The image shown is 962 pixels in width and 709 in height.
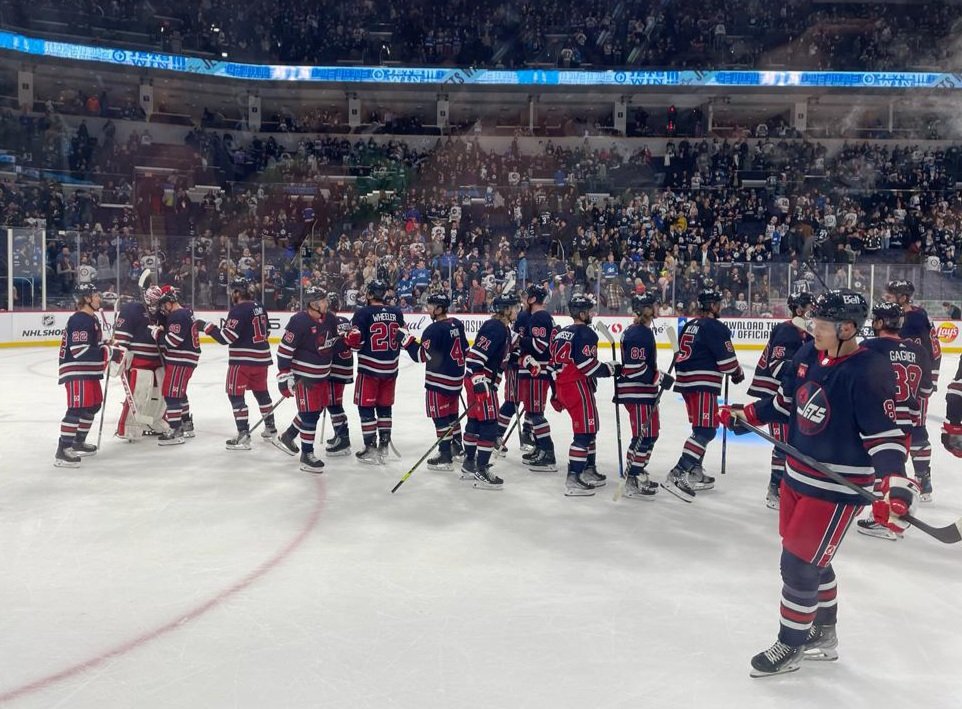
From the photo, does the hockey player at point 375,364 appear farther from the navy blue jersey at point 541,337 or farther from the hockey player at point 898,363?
the hockey player at point 898,363

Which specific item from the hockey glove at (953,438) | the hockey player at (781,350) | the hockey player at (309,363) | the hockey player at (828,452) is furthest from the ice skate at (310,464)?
the hockey glove at (953,438)

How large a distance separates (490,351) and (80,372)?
3.25 meters

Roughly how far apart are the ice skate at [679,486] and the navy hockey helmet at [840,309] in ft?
9.55

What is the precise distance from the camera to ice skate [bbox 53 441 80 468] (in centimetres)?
658

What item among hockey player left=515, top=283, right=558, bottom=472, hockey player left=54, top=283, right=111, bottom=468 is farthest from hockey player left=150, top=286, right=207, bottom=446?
hockey player left=515, top=283, right=558, bottom=472

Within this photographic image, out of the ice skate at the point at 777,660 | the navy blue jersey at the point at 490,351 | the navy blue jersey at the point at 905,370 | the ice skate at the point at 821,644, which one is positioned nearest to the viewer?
the ice skate at the point at 777,660

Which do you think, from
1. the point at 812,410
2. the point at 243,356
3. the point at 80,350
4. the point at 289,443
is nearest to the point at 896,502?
the point at 812,410

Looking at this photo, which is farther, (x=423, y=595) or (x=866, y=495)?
(x=423, y=595)

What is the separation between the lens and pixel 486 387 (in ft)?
20.0

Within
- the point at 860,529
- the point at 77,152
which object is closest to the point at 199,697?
the point at 860,529

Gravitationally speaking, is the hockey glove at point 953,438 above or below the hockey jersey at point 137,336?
below

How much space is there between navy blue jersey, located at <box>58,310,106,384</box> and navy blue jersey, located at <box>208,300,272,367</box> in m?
0.96

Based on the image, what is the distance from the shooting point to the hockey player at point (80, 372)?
21.6ft

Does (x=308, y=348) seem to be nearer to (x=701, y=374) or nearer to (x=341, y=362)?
(x=341, y=362)
